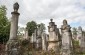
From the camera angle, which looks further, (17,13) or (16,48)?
(17,13)

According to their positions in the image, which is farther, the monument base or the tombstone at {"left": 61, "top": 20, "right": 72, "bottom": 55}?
the tombstone at {"left": 61, "top": 20, "right": 72, "bottom": 55}

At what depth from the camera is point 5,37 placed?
75.7 feet

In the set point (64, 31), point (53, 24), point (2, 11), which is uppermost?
point (2, 11)

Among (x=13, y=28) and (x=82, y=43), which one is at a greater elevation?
(x=13, y=28)

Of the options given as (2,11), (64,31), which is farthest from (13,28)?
(2,11)

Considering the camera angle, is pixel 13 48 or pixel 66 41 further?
pixel 66 41

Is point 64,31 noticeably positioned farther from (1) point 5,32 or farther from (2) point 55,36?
(1) point 5,32

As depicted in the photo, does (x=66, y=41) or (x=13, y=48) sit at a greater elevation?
(x=66, y=41)

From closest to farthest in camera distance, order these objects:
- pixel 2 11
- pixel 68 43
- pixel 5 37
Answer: pixel 68 43
pixel 5 37
pixel 2 11

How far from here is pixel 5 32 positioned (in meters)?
24.0

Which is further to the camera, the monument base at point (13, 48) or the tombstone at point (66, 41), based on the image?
the tombstone at point (66, 41)

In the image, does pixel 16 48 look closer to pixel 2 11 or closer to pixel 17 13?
pixel 17 13

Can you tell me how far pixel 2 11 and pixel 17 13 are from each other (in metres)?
20.3

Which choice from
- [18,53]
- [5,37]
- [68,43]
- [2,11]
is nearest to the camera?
[18,53]
